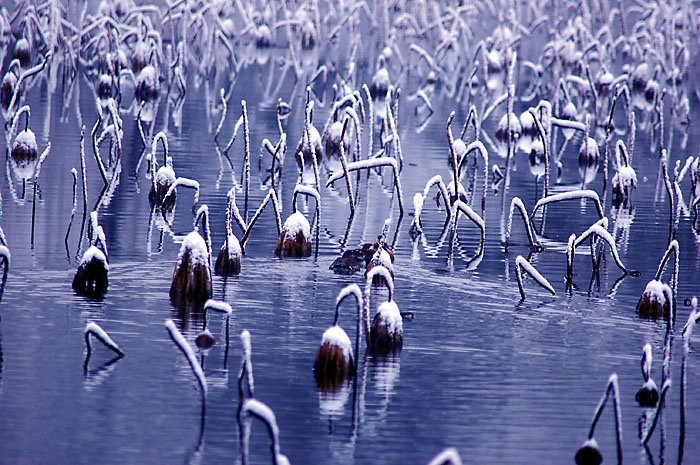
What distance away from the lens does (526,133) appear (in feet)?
57.8

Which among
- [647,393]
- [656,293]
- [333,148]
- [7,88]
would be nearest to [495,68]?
[333,148]

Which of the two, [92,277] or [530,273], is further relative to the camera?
[530,273]

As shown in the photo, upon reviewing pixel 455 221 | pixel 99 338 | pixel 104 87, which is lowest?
pixel 99 338

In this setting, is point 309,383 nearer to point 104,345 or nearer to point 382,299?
point 104,345

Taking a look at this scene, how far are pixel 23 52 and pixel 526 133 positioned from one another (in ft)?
28.6

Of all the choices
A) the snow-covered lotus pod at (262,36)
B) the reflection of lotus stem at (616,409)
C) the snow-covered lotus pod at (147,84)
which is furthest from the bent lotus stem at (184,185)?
the snow-covered lotus pod at (262,36)

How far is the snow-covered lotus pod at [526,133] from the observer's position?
1725 centimetres

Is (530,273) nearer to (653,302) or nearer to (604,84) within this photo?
(653,302)

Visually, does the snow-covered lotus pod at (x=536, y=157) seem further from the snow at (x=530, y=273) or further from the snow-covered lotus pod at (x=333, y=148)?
the snow at (x=530, y=273)

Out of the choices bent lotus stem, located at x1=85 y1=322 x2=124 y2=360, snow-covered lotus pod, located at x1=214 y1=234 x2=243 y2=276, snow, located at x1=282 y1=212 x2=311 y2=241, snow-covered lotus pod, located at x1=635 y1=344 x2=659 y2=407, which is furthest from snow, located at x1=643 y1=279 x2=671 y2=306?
bent lotus stem, located at x1=85 y1=322 x2=124 y2=360

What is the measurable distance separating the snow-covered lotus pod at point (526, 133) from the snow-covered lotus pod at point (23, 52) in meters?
8.57

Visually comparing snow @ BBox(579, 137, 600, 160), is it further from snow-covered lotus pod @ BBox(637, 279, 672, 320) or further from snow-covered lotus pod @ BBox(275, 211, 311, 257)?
snow-covered lotus pod @ BBox(637, 279, 672, 320)

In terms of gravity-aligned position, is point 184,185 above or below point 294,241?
above

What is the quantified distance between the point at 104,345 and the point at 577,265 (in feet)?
14.8
